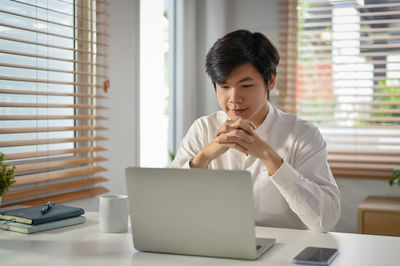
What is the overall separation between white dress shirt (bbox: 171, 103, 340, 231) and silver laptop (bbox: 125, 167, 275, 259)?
36cm

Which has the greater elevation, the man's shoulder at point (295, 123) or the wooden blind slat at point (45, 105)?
the wooden blind slat at point (45, 105)

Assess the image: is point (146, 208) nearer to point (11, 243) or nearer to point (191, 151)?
point (11, 243)

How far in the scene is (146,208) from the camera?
1.35 m

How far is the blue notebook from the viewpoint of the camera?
1604 millimetres

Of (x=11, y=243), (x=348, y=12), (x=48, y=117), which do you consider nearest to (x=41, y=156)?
(x=48, y=117)

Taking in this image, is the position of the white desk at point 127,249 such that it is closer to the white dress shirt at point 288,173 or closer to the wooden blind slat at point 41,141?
the white dress shirt at point 288,173

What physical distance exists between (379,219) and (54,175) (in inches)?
78.9

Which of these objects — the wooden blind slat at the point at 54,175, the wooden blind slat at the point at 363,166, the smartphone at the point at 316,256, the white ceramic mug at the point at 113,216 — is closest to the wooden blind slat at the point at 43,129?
the wooden blind slat at the point at 54,175

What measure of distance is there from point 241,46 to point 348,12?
2.20m

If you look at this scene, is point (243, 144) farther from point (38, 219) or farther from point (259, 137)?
point (38, 219)

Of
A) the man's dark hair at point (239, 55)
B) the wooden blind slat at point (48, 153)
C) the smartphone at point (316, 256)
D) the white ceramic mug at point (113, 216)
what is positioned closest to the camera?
the smartphone at point (316, 256)

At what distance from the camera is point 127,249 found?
1.40 m

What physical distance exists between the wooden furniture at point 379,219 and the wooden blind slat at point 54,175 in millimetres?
1659

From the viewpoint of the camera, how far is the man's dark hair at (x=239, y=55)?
6.25 ft
